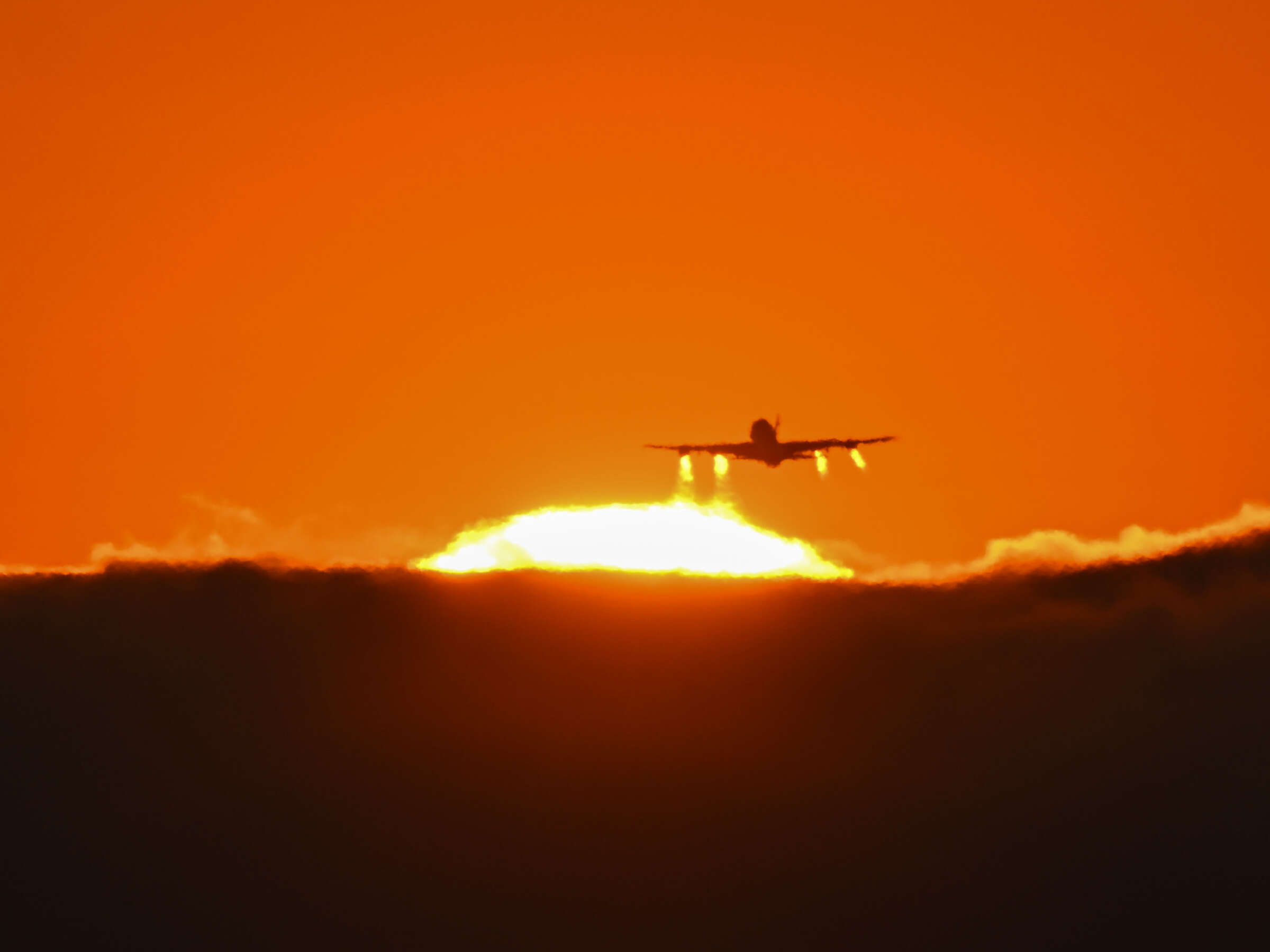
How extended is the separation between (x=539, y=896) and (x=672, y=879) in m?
5.68

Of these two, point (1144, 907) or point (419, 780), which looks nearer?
point (1144, 907)

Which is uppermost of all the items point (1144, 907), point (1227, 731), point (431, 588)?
point (431, 588)

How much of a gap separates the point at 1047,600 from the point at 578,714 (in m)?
22.7

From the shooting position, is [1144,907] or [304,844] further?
[304,844]

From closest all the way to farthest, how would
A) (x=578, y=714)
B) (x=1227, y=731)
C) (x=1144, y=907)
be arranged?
(x=1144, y=907), (x=1227, y=731), (x=578, y=714)

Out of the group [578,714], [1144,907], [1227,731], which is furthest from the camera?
[578,714]

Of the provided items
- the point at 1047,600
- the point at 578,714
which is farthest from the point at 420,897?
the point at 1047,600

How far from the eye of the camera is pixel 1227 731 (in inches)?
4584

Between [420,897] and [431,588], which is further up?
[431,588]

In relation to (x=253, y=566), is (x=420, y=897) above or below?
below

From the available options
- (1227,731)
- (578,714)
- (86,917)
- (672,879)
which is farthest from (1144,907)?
(86,917)

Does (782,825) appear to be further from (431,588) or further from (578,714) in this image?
(431,588)

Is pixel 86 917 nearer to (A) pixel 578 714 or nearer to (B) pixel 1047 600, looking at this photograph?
(A) pixel 578 714

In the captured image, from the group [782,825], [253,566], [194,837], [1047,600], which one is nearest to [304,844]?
[194,837]
